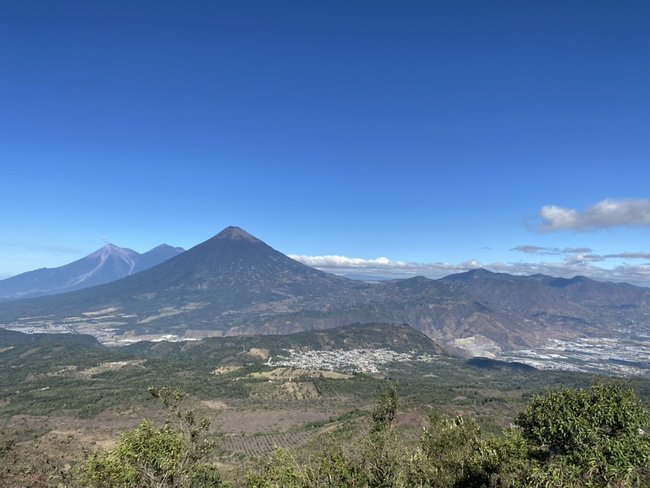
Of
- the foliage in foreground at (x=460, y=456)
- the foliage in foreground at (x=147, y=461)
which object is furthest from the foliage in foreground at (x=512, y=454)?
the foliage in foreground at (x=147, y=461)

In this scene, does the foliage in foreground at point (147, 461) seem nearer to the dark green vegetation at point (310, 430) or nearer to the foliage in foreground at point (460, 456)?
the foliage in foreground at point (460, 456)

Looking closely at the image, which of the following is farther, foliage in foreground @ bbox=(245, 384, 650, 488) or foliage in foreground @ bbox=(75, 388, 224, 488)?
foliage in foreground @ bbox=(245, 384, 650, 488)

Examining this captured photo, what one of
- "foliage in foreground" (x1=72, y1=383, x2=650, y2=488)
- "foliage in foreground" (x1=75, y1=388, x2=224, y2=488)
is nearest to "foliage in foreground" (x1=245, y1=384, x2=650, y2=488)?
"foliage in foreground" (x1=72, y1=383, x2=650, y2=488)

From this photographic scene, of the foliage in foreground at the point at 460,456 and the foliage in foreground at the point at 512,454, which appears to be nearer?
the foliage in foreground at the point at 460,456

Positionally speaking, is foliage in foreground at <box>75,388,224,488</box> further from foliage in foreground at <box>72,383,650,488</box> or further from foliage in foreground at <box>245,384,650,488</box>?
foliage in foreground at <box>245,384,650,488</box>

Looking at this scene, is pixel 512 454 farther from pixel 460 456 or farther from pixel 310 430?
pixel 310 430
